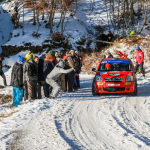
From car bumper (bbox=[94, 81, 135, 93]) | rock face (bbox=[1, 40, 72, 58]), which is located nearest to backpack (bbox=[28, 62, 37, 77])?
car bumper (bbox=[94, 81, 135, 93])

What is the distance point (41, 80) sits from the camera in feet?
28.1

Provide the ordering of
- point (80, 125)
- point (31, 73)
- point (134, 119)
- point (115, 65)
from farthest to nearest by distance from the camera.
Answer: point (115, 65), point (31, 73), point (134, 119), point (80, 125)

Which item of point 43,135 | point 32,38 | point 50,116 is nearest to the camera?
point 43,135

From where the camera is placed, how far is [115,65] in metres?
10.0

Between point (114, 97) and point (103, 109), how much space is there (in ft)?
6.99

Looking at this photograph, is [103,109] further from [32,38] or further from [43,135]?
[32,38]

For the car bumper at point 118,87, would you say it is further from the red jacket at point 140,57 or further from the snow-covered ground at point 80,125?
the red jacket at point 140,57

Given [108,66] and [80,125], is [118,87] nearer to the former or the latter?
[108,66]

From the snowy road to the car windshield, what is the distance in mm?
1983

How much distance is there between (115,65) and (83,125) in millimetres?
5321

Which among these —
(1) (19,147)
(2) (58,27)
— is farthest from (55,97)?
(2) (58,27)

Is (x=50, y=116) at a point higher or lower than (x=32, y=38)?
lower

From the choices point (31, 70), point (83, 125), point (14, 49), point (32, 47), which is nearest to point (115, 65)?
point (31, 70)

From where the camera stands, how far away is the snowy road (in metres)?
4.08
